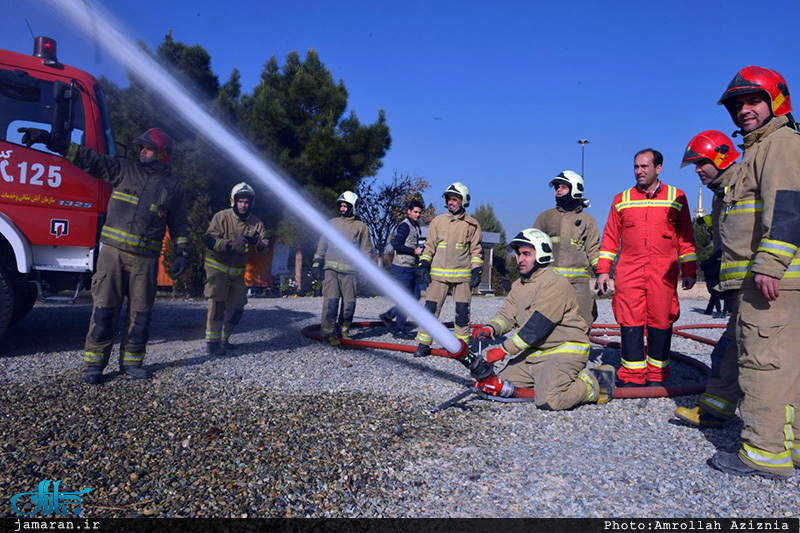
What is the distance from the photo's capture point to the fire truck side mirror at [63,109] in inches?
205

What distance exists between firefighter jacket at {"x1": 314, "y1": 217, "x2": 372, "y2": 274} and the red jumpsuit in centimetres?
331

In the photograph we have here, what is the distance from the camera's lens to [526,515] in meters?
2.63

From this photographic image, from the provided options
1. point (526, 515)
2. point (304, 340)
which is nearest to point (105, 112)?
point (304, 340)

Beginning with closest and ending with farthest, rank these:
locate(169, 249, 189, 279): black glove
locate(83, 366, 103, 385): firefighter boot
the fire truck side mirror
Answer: locate(83, 366, 103, 385): firefighter boot < the fire truck side mirror < locate(169, 249, 189, 279): black glove

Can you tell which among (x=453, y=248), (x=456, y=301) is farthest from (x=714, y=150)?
(x=456, y=301)

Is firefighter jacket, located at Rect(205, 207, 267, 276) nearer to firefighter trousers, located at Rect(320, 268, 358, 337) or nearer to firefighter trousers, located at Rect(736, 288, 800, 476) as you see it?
firefighter trousers, located at Rect(320, 268, 358, 337)

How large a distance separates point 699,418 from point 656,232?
171 centimetres

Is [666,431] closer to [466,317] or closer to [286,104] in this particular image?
[466,317]

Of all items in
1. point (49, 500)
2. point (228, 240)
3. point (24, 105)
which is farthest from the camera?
point (228, 240)

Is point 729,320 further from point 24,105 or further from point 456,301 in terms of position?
point 24,105

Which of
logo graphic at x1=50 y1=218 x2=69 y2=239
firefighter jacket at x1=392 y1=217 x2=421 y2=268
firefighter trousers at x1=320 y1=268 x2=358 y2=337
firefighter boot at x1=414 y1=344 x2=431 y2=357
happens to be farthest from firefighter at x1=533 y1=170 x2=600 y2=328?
logo graphic at x1=50 y1=218 x2=69 y2=239

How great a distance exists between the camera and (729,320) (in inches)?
148

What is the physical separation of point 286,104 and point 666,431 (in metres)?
14.3

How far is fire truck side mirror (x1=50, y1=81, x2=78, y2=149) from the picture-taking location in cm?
520
